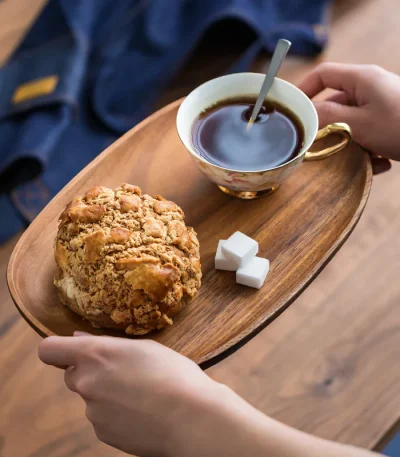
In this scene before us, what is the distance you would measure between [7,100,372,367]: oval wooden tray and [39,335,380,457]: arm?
0.20 ft

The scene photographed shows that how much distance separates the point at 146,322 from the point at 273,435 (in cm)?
23

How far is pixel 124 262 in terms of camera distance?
2.68ft

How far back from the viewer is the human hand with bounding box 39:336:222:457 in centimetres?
76

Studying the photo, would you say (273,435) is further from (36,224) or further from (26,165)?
(26,165)

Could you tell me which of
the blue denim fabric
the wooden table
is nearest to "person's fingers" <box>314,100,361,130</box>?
the wooden table

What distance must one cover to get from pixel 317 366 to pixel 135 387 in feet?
1.28

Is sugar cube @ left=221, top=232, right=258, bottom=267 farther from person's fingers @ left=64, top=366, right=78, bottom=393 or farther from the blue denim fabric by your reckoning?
the blue denim fabric

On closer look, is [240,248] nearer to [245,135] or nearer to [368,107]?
[245,135]

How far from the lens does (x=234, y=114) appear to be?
3.44 feet

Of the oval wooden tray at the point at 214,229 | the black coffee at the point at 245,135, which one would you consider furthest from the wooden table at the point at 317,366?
the black coffee at the point at 245,135

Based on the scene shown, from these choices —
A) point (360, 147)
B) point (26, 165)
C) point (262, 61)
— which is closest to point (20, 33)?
point (26, 165)

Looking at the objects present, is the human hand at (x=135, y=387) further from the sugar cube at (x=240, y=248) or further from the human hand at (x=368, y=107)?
the human hand at (x=368, y=107)

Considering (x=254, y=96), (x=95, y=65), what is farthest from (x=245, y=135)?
(x=95, y=65)

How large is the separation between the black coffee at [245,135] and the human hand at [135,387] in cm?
35
